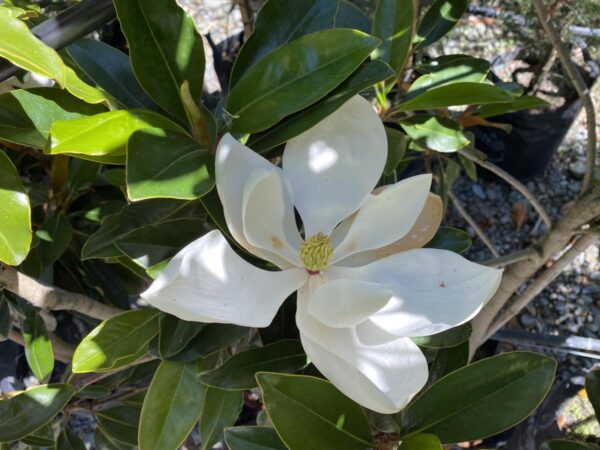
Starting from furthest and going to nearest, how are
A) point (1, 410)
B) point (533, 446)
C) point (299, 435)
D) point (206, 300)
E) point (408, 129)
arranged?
1. point (533, 446)
2. point (408, 129)
3. point (1, 410)
4. point (299, 435)
5. point (206, 300)

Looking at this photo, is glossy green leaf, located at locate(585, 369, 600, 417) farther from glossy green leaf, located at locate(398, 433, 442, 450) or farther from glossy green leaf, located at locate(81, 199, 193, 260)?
glossy green leaf, located at locate(81, 199, 193, 260)

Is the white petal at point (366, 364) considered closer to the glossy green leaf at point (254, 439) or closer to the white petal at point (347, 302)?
the white petal at point (347, 302)

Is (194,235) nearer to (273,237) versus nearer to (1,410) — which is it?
(273,237)

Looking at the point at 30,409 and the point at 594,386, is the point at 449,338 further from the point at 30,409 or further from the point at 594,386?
the point at 30,409

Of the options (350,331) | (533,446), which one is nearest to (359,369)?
(350,331)

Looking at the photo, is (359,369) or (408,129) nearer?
(359,369)

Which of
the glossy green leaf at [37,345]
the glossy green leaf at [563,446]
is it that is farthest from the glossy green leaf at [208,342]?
the glossy green leaf at [563,446]

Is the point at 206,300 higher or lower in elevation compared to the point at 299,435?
higher
